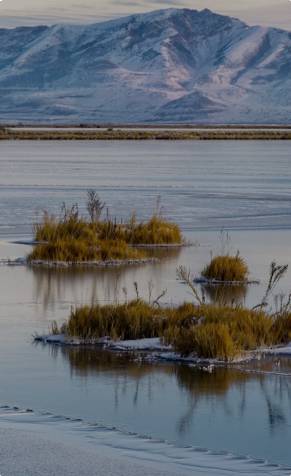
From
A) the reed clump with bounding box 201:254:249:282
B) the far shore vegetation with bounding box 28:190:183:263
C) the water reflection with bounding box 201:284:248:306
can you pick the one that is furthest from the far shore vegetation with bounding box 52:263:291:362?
the far shore vegetation with bounding box 28:190:183:263

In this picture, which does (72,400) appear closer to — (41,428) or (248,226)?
(41,428)

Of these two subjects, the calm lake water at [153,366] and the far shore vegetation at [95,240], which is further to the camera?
the far shore vegetation at [95,240]

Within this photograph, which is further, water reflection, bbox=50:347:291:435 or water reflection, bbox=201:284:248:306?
water reflection, bbox=201:284:248:306

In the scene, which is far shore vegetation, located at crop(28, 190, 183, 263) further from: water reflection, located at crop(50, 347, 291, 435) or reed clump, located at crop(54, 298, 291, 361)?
water reflection, located at crop(50, 347, 291, 435)

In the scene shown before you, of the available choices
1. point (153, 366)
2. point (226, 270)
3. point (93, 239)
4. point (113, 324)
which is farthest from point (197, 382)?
point (93, 239)

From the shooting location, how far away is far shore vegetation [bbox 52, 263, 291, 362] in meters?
10.3

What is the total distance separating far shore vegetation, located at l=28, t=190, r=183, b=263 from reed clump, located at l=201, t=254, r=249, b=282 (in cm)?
208

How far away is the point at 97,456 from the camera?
711 centimetres

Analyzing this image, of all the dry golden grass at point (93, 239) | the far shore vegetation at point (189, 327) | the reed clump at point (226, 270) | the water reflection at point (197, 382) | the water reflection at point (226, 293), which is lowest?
the water reflection at point (197, 382)

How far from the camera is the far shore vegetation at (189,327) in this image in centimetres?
1030

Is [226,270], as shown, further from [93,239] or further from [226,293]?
[93,239]

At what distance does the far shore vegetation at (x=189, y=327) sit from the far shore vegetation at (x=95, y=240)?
5.77 metres

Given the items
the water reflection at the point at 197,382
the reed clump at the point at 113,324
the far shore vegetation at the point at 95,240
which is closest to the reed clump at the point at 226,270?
the far shore vegetation at the point at 95,240

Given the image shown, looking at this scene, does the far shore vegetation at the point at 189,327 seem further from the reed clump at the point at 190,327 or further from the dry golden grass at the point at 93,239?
the dry golden grass at the point at 93,239
